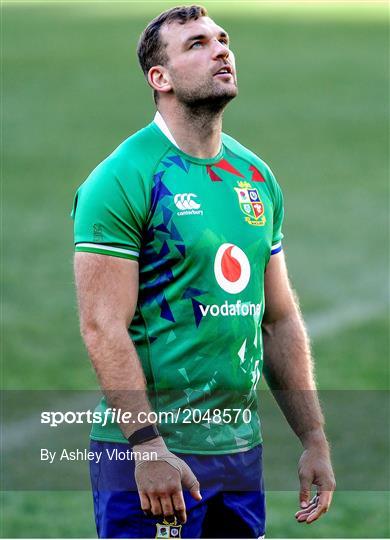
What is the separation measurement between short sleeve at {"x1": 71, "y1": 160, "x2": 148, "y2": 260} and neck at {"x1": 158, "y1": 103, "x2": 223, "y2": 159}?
32 cm

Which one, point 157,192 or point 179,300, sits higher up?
point 157,192

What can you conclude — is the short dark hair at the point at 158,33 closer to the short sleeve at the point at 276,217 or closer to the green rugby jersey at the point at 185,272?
the green rugby jersey at the point at 185,272

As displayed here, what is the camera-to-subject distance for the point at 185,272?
5270 mm

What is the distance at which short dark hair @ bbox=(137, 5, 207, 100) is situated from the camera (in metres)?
5.50

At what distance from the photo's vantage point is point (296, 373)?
5.85 m

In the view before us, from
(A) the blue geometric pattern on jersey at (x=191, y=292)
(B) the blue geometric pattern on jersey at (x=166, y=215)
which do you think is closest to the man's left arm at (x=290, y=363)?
(A) the blue geometric pattern on jersey at (x=191, y=292)

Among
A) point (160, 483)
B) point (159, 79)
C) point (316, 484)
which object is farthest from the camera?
point (316, 484)

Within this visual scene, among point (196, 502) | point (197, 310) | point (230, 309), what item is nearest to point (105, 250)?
point (197, 310)

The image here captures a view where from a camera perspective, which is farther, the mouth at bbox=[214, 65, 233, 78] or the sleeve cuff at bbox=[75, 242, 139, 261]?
the mouth at bbox=[214, 65, 233, 78]

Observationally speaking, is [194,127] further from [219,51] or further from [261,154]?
[261,154]

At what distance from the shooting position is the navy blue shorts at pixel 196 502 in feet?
17.3

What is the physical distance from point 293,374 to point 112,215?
4.06 feet

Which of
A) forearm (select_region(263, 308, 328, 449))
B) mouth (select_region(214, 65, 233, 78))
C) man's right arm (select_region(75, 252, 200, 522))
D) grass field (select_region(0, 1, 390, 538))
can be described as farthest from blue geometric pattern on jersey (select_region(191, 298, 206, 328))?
grass field (select_region(0, 1, 390, 538))

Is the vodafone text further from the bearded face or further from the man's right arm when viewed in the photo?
the bearded face
